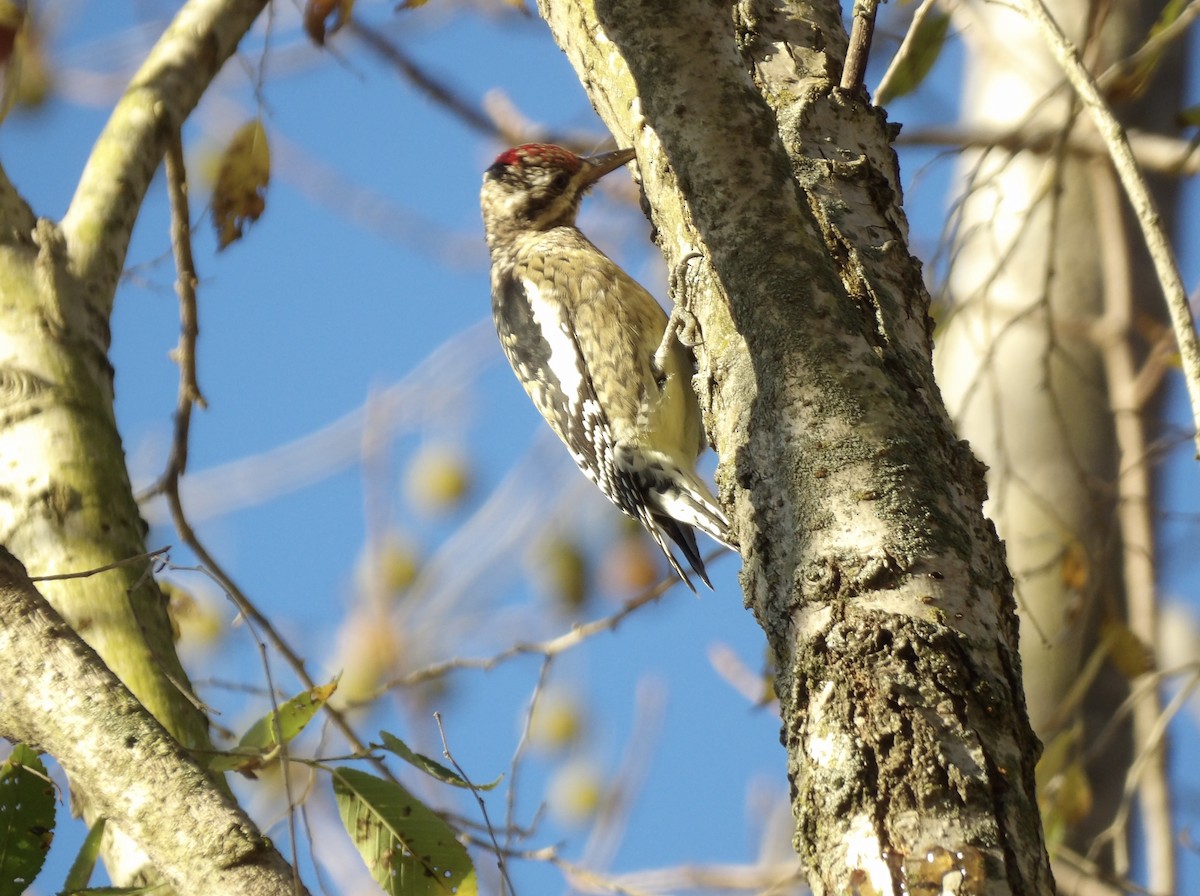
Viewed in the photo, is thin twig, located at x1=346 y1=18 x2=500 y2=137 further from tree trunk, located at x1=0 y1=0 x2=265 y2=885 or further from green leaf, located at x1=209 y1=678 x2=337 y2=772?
green leaf, located at x1=209 y1=678 x2=337 y2=772

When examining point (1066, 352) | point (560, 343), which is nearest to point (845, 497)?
point (560, 343)

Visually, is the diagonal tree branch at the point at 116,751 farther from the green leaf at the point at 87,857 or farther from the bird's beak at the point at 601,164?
the bird's beak at the point at 601,164

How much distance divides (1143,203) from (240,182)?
2002 mm

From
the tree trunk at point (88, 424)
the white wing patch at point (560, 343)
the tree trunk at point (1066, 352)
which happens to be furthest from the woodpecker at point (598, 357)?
the tree trunk at point (88, 424)

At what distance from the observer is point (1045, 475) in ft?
14.9

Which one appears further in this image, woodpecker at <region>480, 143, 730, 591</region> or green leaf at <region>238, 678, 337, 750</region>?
woodpecker at <region>480, 143, 730, 591</region>

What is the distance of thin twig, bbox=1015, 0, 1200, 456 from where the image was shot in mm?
1397

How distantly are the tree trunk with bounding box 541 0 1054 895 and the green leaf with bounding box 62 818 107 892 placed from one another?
0.99m

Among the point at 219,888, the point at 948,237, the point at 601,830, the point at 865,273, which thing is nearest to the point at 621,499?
the point at 601,830

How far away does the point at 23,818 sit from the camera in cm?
160

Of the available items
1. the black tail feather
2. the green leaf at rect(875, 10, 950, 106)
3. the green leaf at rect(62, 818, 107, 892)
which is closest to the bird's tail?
the black tail feather

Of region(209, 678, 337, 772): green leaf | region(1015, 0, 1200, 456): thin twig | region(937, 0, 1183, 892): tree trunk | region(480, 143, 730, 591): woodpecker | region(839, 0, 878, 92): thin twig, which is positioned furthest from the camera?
region(937, 0, 1183, 892): tree trunk

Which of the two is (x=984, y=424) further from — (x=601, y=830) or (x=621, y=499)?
(x=601, y=830)

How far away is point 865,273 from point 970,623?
614mm
